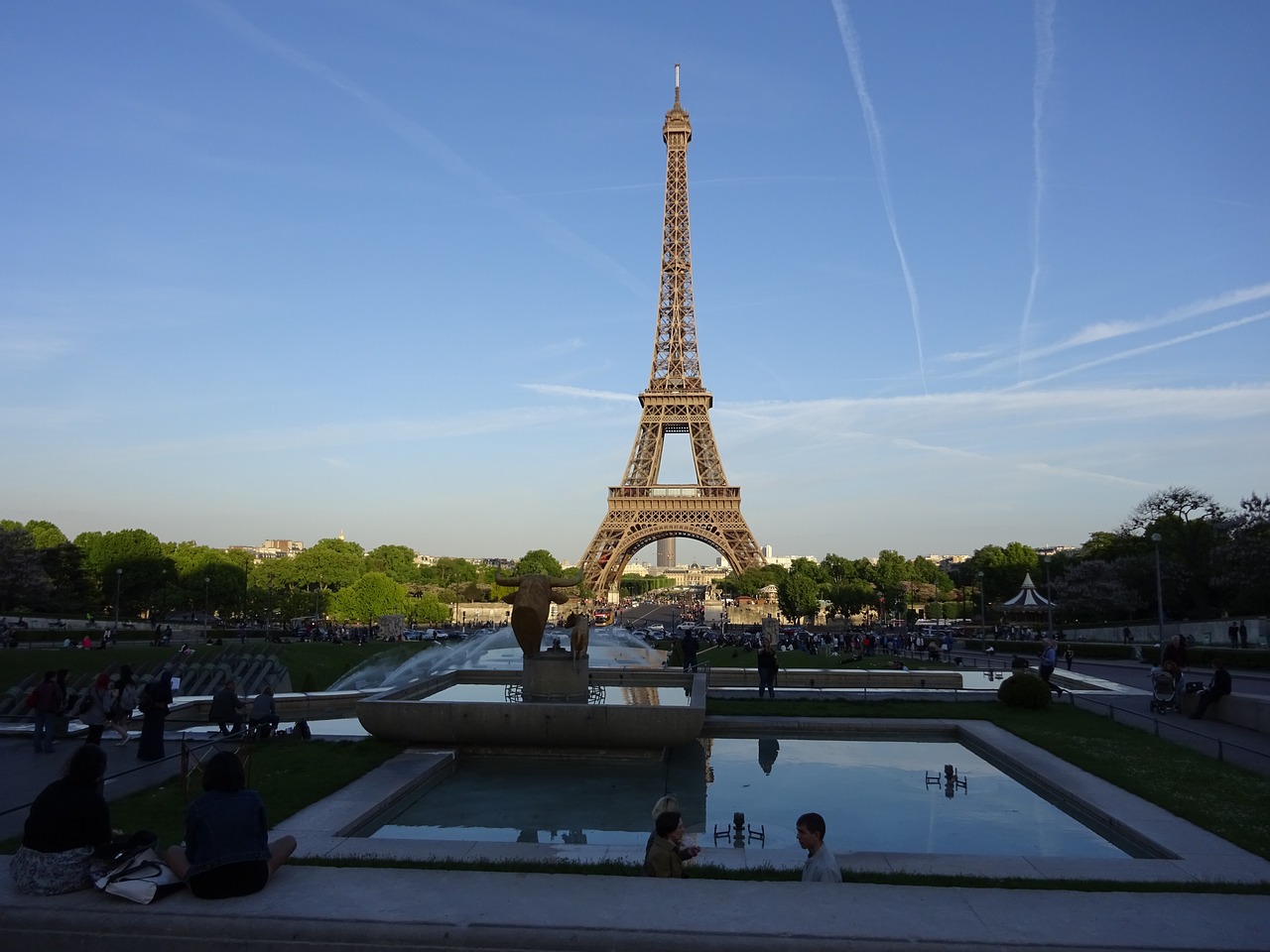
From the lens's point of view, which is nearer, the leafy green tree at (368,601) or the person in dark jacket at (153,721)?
the person in dark jacket at (153,721)

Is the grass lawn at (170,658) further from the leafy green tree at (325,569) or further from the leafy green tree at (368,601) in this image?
the leafy green tree at (325,569)

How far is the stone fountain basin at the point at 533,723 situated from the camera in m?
14.5

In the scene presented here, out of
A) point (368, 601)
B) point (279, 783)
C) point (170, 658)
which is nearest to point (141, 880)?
point (279, 783)

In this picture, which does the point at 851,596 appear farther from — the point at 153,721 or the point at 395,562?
the point at 395,562

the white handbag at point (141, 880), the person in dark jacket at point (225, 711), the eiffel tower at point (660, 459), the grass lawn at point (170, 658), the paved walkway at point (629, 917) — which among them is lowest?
the grass lawn at point (170, 658)

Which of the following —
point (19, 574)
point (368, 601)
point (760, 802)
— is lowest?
point (760, 802)

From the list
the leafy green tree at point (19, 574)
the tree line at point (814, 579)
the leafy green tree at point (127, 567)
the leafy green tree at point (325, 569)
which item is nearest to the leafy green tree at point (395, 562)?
the tree line at point (814, 579)

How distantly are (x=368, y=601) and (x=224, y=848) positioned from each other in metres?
70.7

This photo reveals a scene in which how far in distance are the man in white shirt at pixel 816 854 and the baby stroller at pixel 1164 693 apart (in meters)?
16.7

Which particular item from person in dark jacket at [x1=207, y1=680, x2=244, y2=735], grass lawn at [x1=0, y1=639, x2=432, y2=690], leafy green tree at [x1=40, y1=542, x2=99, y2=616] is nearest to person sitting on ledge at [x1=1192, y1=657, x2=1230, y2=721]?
person in dark jacket at [x1=207, y1=680, x2=244, y2=735]

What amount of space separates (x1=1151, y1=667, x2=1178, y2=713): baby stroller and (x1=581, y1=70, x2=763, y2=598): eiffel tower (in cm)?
6495

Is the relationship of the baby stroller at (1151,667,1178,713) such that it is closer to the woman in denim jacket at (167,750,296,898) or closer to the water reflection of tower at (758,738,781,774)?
the water reflection of tower at (758,738,781,774)

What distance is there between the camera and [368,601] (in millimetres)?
73562

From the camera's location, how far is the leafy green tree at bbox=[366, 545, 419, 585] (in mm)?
127500
